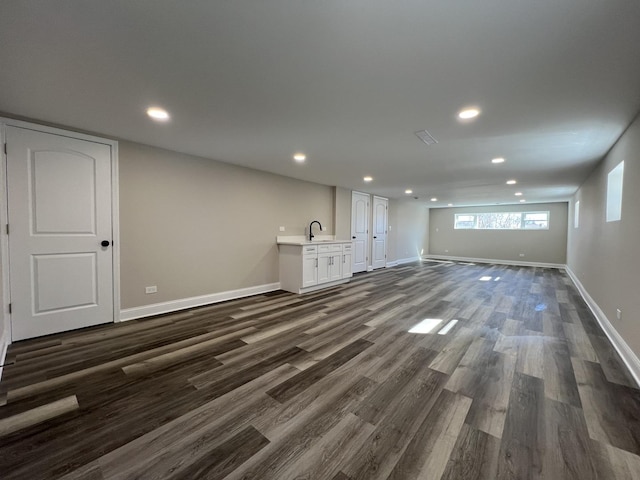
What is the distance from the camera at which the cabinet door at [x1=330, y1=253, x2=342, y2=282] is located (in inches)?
219

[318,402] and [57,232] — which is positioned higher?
[57,232]

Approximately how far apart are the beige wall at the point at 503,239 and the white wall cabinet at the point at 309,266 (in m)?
7.31

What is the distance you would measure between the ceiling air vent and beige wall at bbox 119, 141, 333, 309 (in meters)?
2.88

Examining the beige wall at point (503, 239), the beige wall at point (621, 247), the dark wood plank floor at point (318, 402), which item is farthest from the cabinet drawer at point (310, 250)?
the beige wall at point (503, 239)

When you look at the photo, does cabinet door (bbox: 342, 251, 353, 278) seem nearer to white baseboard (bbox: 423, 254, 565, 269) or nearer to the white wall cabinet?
the white wall cabinet

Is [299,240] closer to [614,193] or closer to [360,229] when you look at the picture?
[360,229]

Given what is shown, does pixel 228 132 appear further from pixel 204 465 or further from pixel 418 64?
pixel 204 465

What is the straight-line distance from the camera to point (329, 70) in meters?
1.82

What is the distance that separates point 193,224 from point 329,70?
3.06 metres

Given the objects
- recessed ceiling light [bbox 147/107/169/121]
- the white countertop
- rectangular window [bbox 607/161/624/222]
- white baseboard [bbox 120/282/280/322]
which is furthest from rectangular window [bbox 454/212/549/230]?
recessed ceiling light [bbox 147/107/169/121]

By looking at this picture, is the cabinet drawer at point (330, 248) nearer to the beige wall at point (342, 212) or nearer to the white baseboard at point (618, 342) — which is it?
the beige wall at point (342, 212)

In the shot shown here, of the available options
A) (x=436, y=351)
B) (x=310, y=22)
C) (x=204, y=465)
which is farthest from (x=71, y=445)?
(x=436, y=351)

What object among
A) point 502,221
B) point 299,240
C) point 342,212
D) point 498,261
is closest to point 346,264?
point 299,240

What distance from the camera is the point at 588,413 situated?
5.82ft
